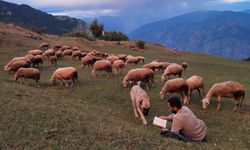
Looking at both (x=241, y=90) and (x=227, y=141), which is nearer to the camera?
(x=227, y=141)

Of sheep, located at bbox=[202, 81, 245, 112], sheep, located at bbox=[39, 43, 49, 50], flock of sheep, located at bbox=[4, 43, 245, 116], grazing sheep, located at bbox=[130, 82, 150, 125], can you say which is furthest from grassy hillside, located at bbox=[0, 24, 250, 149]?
sheep, located at bbox=[39, 43, 49, 50]

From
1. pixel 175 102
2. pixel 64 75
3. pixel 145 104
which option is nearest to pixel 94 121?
pixel 145 104

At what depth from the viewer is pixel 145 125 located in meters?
16.9

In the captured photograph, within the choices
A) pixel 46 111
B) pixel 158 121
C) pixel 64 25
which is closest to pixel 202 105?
pixel 158 121

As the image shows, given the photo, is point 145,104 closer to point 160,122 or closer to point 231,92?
point 160,122

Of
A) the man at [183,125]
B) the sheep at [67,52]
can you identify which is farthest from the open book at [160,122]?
the sheep at [67,52]

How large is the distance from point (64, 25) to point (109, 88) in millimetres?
149357

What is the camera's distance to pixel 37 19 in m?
159

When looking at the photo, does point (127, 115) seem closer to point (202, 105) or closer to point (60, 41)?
point (202, 105)

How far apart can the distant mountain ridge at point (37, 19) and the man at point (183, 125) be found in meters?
124

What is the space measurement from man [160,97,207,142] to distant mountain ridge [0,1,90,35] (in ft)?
408

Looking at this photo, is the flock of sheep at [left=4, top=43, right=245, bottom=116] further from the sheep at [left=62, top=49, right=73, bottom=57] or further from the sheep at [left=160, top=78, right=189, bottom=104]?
the sheep at [left=62, top=49, right=73, bottom=57]

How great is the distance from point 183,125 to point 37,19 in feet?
496

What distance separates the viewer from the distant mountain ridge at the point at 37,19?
143000 mm
